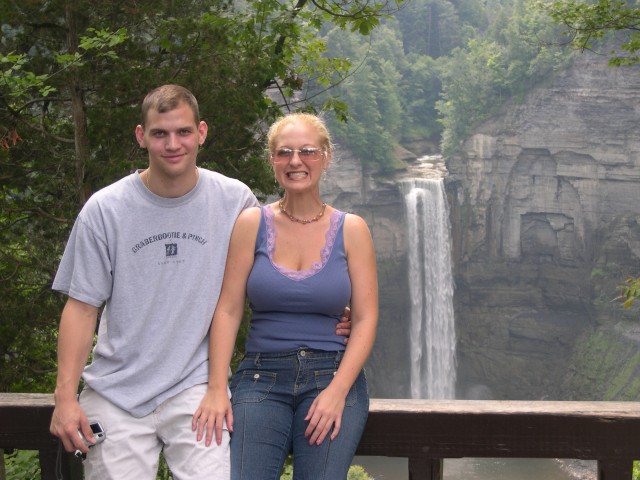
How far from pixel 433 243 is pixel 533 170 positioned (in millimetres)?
6526

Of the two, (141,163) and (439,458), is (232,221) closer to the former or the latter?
(439,458)

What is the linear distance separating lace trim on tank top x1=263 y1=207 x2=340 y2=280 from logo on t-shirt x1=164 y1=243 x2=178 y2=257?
25 centimetres

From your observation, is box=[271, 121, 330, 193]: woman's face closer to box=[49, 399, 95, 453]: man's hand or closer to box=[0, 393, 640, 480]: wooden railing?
box=[0, 393, 640, 480]: wooden railing

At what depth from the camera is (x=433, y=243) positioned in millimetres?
44656

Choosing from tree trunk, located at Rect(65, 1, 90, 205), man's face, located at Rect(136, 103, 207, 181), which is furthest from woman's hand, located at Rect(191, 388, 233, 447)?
tree trunk, located at Rect(65, 1, 90, 205)

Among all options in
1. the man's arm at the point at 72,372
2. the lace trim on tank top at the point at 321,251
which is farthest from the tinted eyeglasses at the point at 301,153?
the man's arm at the point at 72,372

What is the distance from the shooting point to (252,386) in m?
2.28

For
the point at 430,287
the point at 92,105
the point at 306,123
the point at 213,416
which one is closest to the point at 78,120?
the point at 92,105

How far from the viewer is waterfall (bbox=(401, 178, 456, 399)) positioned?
4331cm

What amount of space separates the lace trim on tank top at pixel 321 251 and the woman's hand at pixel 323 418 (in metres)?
0.34

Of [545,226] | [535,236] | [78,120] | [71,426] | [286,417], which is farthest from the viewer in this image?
[535,236]

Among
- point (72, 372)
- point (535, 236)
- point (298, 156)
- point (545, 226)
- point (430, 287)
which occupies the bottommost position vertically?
point (430, 287)

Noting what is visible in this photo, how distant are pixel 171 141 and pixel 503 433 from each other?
3.85ft

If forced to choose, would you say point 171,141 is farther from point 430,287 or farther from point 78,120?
point 430,287
